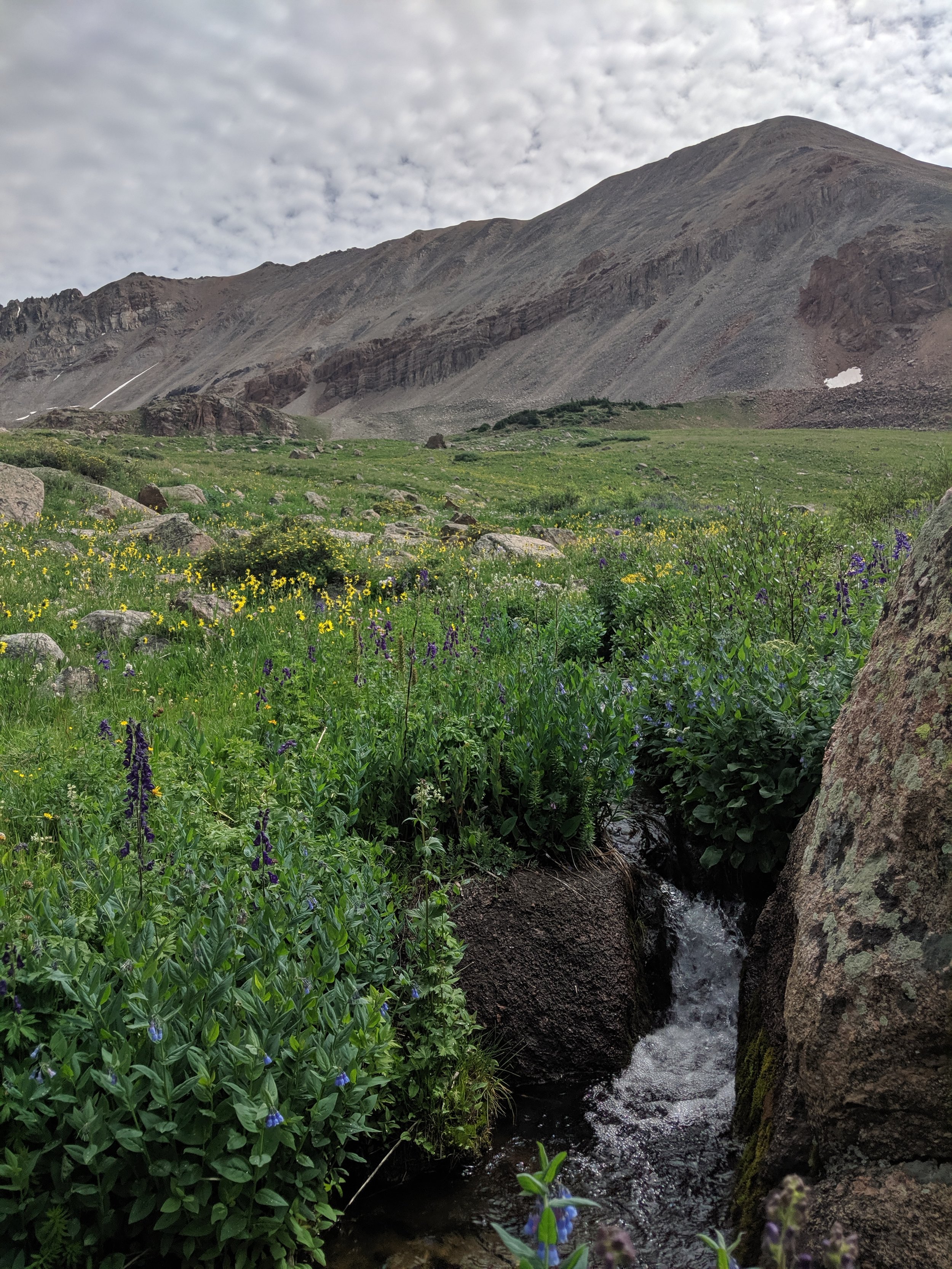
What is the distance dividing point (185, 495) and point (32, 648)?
13225mm

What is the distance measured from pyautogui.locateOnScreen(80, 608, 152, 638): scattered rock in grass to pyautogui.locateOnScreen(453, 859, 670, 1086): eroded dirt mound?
5.57 meters

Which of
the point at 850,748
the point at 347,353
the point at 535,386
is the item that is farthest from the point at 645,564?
the point at 347,353

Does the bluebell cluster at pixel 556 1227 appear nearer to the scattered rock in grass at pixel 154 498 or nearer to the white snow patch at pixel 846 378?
the scattered rock in grass at pixel 154 498

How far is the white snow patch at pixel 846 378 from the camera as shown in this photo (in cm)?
7469

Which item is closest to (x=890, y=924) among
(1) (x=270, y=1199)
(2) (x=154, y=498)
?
(1) (x=270, y=1199)

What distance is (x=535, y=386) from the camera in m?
96.2

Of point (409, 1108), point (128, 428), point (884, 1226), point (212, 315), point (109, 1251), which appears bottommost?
point (409, 1108)

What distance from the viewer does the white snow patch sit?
245ft

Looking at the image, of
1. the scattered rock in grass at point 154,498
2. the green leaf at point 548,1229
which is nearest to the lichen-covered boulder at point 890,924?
the green leaf at point 548,1229

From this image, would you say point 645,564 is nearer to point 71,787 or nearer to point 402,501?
point 71,787

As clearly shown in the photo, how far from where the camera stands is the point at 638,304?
Answer: 4112 inches

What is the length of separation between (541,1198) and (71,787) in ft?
12.1

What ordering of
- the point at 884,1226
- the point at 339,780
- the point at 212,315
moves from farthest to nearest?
the point at 212,315 < the point at 339,780 < the point at 884,1226

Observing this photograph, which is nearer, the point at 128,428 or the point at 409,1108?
the point at 409,1108
